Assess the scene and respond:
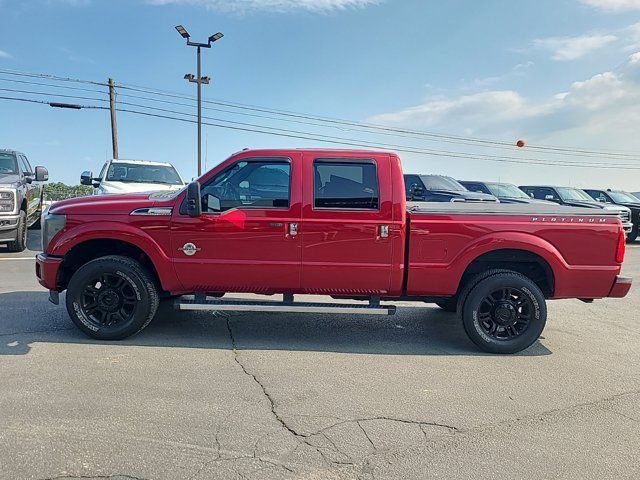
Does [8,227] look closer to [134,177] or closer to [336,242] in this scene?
[134,177]

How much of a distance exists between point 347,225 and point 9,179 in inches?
336

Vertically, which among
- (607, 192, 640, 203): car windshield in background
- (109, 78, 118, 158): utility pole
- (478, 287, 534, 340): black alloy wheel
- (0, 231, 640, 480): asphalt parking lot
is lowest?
(0, 231, 640, 480): asphalt parking lot

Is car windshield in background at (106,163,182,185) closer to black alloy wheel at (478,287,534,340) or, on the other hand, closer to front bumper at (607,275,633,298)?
black alloy wheel at (478,287,534,340)

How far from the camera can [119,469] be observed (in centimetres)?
277

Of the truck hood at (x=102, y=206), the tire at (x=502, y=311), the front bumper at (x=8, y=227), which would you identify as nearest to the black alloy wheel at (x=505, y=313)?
the tire at (x=502, y=311)

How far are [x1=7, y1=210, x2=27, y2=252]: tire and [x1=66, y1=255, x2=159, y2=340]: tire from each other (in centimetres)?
643

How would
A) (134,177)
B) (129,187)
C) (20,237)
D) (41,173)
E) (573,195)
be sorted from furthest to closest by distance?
(573,195) < (134,177) < (129,187) < (41,173) < (20,237)

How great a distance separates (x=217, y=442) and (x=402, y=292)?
256 centimetres

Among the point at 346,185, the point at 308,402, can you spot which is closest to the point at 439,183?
the point at 346,185

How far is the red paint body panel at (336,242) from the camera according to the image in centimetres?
486

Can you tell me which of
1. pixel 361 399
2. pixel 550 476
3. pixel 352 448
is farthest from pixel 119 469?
pixel 550 476

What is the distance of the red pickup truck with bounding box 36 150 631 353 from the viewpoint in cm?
486

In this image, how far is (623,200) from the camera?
1841cm

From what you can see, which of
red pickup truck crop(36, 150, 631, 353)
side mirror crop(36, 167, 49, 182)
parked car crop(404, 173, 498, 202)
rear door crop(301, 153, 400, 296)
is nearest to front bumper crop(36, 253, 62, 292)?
red pickup truck crop(36, 150, 631, 353)
